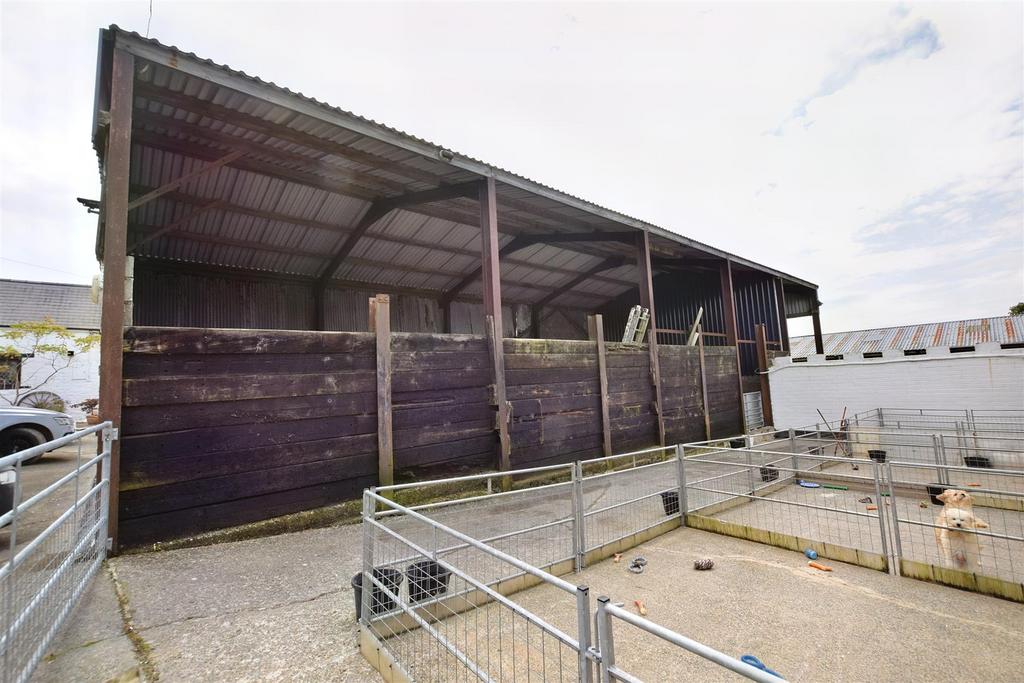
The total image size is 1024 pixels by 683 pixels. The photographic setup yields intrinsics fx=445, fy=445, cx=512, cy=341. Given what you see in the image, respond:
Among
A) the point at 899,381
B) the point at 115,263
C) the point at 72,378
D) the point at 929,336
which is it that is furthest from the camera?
the point at 929,336

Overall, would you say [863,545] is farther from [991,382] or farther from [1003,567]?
[991,382]

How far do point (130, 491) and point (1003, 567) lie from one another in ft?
30.7

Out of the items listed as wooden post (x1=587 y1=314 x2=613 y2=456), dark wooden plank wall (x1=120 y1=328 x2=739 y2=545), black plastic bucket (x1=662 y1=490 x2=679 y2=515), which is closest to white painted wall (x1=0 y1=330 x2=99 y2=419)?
dark wooden plank wall (x1=120 y1=328 x2=739 y2=545)

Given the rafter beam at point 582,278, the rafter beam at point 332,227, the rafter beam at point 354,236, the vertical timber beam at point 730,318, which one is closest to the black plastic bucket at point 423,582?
the rafter beam at point 354,236

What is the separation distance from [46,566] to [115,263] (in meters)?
3.12

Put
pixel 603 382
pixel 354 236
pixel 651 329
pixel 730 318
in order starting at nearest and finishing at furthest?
pixel 603 382
pixel 354 236
pixel 651 329
pixel 730 318

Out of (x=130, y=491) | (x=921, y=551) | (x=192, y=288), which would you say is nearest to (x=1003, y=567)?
(x=921, y=551)

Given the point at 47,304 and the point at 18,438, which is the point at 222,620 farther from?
the point at 47,304

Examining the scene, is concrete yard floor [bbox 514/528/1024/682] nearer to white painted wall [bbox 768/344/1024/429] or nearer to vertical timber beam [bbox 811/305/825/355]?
white painted wall [bbox 768/344/1024/429]

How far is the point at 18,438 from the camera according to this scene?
9.55 metres

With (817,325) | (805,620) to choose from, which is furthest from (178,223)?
(817,325)

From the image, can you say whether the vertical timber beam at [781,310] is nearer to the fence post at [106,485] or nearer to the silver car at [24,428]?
the fence post at [106,485]

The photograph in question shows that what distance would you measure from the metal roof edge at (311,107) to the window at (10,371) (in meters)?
22.9

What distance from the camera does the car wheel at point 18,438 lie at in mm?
9449
